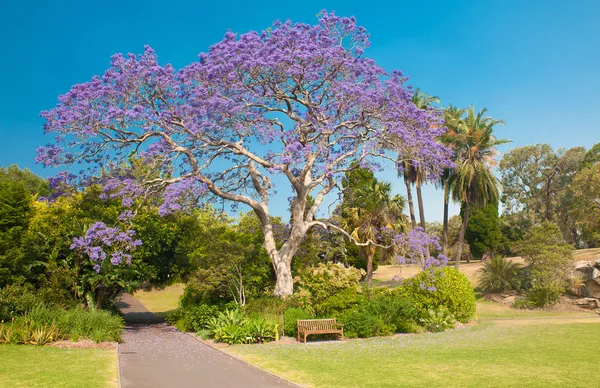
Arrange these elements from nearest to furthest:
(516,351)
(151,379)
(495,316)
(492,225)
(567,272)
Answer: (151,379)
(516,351)
(495,316)
(567,272)
(492,225)

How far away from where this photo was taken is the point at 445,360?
38.7 ft

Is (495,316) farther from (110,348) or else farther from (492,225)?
(492,225)

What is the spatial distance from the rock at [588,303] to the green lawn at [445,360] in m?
12.2

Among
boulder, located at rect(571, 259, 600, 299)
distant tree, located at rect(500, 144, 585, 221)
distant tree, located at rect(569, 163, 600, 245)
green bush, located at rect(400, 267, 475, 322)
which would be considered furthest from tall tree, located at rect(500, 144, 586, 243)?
green bush, located at rect(400, 267, 475, 322)

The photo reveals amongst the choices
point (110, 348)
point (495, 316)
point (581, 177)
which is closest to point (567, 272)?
point (495, 316)

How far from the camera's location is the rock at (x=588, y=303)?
91.1 ft

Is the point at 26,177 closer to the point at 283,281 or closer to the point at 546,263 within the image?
the point at 283,281

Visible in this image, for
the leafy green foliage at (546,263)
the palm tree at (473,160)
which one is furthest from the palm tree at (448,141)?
the leafy green foliage at (546,263)

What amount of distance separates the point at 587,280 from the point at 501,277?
4996mm

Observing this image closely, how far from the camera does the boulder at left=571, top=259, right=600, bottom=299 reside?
28.8 metres

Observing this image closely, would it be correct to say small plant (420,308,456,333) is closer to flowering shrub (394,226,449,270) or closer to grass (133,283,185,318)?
flowering shrub (394,226,449,270)

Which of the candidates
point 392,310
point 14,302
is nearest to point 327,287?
point 392,310

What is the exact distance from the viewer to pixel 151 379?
10.4 metres

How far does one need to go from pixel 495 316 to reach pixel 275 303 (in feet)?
47.2
